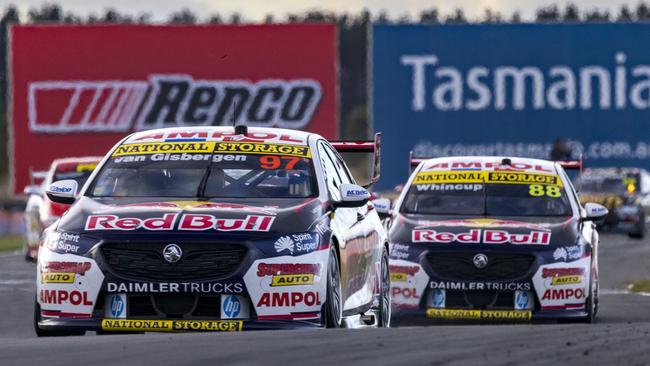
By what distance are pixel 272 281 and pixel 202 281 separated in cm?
38

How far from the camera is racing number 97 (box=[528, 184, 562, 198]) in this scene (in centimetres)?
1501

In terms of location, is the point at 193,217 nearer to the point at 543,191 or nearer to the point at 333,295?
the point at 333,295

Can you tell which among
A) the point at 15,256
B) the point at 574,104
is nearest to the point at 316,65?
the point at 574,104

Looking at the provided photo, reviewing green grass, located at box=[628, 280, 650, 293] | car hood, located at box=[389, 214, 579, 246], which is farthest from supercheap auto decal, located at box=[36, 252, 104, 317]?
green grass, located at box=[628, 280, 650, 293]

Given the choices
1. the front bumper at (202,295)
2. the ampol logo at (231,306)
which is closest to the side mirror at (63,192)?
the front bumper at (202,295)

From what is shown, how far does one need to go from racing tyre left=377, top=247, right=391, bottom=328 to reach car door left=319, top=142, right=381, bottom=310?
0.31 metres

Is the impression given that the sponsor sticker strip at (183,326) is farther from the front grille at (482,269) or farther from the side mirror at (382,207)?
the side mirror at (382,207)

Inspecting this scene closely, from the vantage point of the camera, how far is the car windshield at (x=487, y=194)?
14938 mm

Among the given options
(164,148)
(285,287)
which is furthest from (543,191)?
(285,287)

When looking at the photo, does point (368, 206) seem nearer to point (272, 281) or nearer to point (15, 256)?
point (272, 281)

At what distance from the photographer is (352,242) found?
11164mm

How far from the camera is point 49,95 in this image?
47.2 m

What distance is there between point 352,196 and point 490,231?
3283 mm

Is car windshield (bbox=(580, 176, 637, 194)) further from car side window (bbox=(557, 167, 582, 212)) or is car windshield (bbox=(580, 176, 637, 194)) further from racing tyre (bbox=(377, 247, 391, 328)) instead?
racing tyre (bbox=(377, 247, 391, 328))
